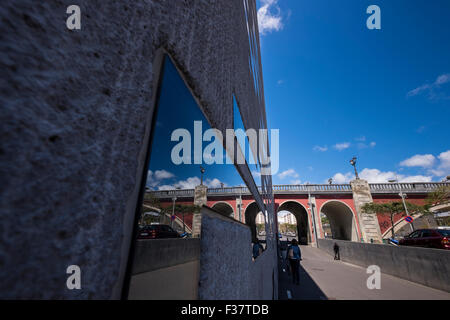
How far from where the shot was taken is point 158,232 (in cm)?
67

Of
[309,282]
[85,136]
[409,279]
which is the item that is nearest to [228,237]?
[85,136]

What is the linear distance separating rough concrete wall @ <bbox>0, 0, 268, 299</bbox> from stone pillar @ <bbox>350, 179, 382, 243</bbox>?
25.4 meters

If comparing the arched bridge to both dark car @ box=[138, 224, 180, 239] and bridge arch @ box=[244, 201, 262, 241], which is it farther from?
dark car @ box=[138, 224, 180, 239]

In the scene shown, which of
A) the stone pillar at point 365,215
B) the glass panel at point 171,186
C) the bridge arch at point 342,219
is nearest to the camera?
the glass panel at point 171,186

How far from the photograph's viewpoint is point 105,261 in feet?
1.19

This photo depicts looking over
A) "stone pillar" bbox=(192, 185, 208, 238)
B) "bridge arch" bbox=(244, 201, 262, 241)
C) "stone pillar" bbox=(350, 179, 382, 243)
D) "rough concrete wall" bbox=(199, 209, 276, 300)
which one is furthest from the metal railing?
"stone pillar" bbox=(192, 185, 208, 238)

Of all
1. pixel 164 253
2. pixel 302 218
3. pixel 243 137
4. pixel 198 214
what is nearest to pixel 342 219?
pixel 302 218

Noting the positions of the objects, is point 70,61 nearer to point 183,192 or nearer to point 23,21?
point 23,21

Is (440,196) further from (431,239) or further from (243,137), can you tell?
(243,137)

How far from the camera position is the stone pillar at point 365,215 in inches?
781

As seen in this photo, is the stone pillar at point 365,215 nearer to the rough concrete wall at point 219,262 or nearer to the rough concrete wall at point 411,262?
the rough concrete wall at point 411,262

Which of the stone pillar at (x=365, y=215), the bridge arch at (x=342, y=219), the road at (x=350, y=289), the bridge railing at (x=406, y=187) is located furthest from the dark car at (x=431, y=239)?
the bridge railing at (x=406, y=187)

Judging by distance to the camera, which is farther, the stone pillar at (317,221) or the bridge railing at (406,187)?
the stone pillar at (317,221)

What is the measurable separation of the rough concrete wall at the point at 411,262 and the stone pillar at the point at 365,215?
33.2 feet
